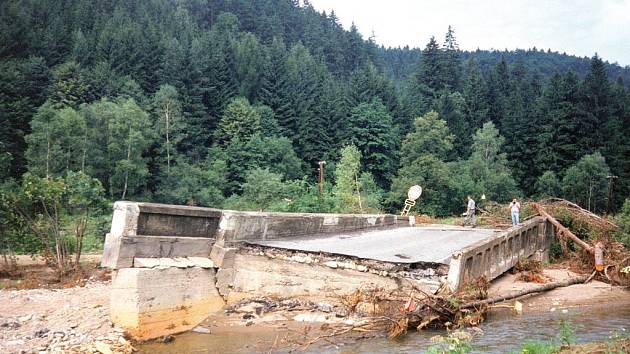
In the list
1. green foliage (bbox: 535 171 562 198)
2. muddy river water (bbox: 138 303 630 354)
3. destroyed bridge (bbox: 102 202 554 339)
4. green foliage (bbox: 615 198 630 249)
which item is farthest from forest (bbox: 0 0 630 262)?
green foliage (bbox: 615 198 630 249)

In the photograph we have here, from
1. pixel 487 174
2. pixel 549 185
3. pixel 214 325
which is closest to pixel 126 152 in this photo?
pixel 487 174

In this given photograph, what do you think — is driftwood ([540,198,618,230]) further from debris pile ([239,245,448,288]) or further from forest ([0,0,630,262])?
forest ([0,0,630,262])

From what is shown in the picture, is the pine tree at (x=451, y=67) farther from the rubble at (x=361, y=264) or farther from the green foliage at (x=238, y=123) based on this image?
the rubble at (x=361, y=264)

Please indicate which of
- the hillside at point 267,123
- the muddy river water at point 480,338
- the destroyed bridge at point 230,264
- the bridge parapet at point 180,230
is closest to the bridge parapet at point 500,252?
the destroyed bridge at point 230,264

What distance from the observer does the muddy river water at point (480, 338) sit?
945 centimetres

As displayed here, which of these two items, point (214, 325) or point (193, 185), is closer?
point (214, 325)

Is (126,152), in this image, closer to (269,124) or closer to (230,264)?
(269,124)

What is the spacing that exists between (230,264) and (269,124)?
67.9 metres

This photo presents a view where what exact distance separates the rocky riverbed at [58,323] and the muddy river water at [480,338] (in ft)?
2.81

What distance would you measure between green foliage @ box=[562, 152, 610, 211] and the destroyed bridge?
161ft

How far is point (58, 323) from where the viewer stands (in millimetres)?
11680

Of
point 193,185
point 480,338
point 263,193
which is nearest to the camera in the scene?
point 480,338

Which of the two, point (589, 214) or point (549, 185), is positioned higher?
point (549, 185)

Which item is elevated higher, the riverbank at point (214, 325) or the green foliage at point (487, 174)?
the green foliage at point (487, 174)
